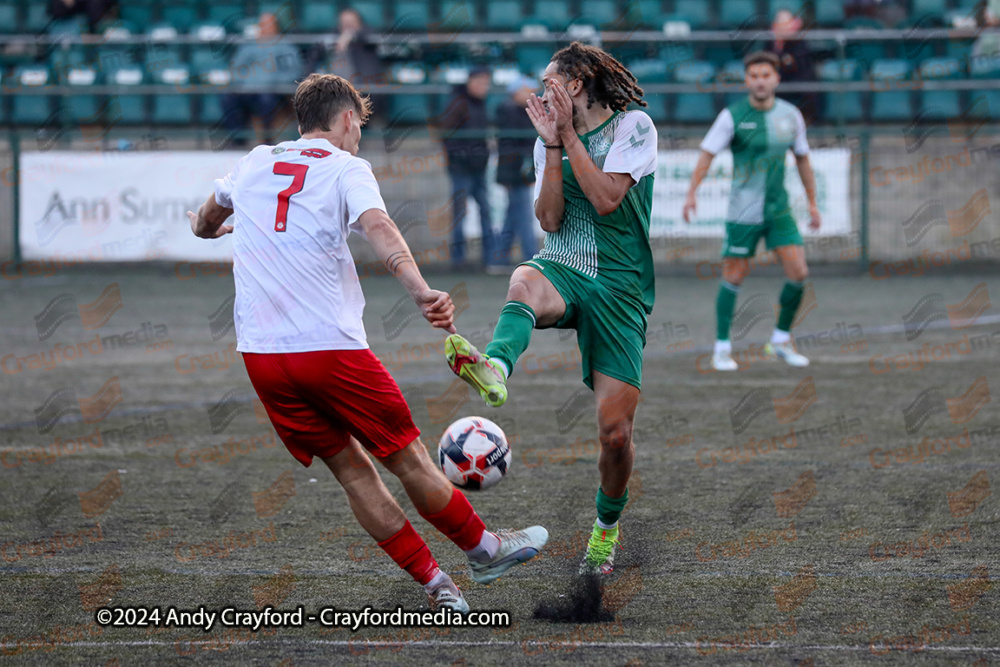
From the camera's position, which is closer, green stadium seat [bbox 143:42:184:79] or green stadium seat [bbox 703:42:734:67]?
green stadium seat [bbox 703:42:734:67]

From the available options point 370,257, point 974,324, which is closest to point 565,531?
point 974,324

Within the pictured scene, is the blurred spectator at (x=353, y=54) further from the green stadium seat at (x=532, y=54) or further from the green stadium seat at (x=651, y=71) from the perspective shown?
the green stadium seat at (x=651, y=71)

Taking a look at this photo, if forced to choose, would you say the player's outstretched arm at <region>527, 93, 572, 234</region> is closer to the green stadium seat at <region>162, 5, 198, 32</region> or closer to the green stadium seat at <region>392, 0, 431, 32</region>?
the green stadium seat at <region>392, 0, 431, 32</region>

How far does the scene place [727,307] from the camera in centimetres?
982

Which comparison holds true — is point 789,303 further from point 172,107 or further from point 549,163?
point 172,107

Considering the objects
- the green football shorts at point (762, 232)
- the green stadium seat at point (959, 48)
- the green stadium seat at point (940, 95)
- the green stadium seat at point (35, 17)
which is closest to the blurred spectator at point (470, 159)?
the green stadium seat at point (940, 95)

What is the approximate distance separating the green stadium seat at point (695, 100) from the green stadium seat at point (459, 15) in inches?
152

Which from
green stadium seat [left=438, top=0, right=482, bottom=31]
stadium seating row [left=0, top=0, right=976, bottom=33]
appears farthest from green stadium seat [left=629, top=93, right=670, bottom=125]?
green stadium seat [left=438, top=0, right=482, bottom=31]

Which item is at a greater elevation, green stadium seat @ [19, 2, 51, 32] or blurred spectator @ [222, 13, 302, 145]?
green stadium seat @ [19, 2, 51, 32]

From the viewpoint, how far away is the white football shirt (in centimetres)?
396

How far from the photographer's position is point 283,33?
19.2 meters

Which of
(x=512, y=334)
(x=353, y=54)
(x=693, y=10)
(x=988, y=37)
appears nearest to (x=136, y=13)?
(x=353, y=54)

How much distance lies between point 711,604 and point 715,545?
0.80 m

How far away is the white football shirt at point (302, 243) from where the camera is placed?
3961 mm
